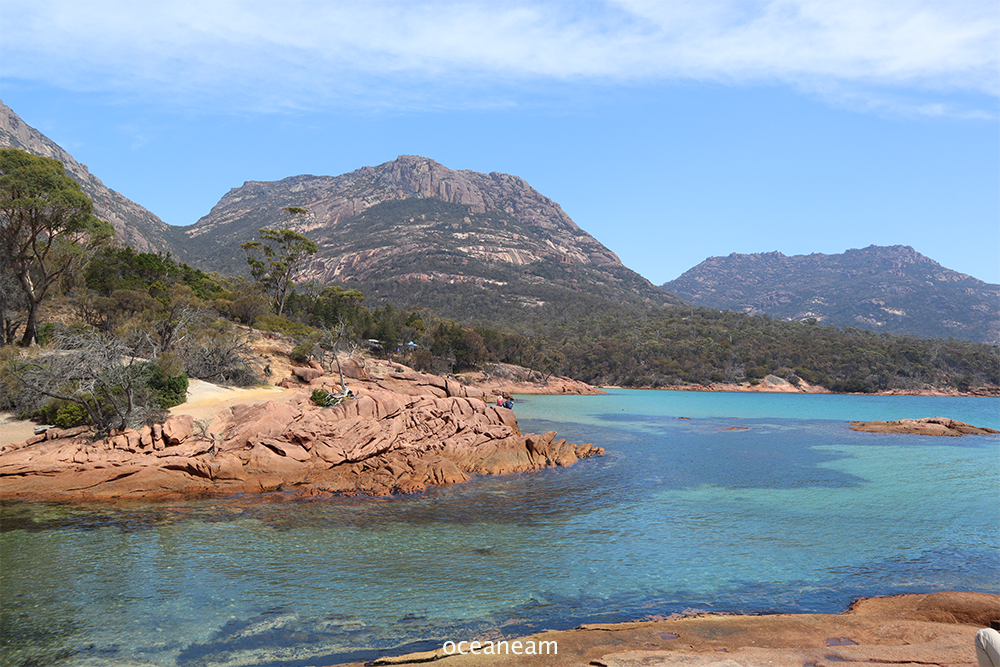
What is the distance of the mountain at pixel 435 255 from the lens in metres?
129

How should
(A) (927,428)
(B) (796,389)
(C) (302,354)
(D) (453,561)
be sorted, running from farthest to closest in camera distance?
(B) (796,389) < (A) (927,428) < (C) (302,354) < (D) (453,561)

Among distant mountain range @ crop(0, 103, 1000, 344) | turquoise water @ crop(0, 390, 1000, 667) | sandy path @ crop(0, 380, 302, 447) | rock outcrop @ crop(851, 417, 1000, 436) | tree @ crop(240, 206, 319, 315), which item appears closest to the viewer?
turquoise water @ crop(0, 390, 1000, 667)

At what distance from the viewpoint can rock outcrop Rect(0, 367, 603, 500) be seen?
15.6 m

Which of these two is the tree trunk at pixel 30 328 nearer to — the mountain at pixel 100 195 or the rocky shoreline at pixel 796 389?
the mountain at pixel 100 195

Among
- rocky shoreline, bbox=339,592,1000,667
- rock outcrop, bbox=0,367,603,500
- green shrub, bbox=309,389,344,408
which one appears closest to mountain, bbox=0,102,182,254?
green shrub, bbox=309,389,344,408

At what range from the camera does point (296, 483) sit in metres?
16.7

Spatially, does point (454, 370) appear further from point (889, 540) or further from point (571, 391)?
point (889, 540)

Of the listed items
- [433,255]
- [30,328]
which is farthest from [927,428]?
[433,255]

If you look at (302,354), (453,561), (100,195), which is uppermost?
(100,195)

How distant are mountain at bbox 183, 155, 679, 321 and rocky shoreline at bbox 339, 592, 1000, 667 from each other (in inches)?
4260

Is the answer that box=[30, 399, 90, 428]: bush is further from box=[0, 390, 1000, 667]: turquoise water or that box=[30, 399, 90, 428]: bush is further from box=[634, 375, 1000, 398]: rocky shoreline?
box=[634, 375, 1000, 398]: rocky shoreline

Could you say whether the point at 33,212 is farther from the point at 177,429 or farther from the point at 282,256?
the point at 282,256

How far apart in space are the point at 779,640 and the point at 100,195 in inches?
6175

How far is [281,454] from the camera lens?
1744 cm
